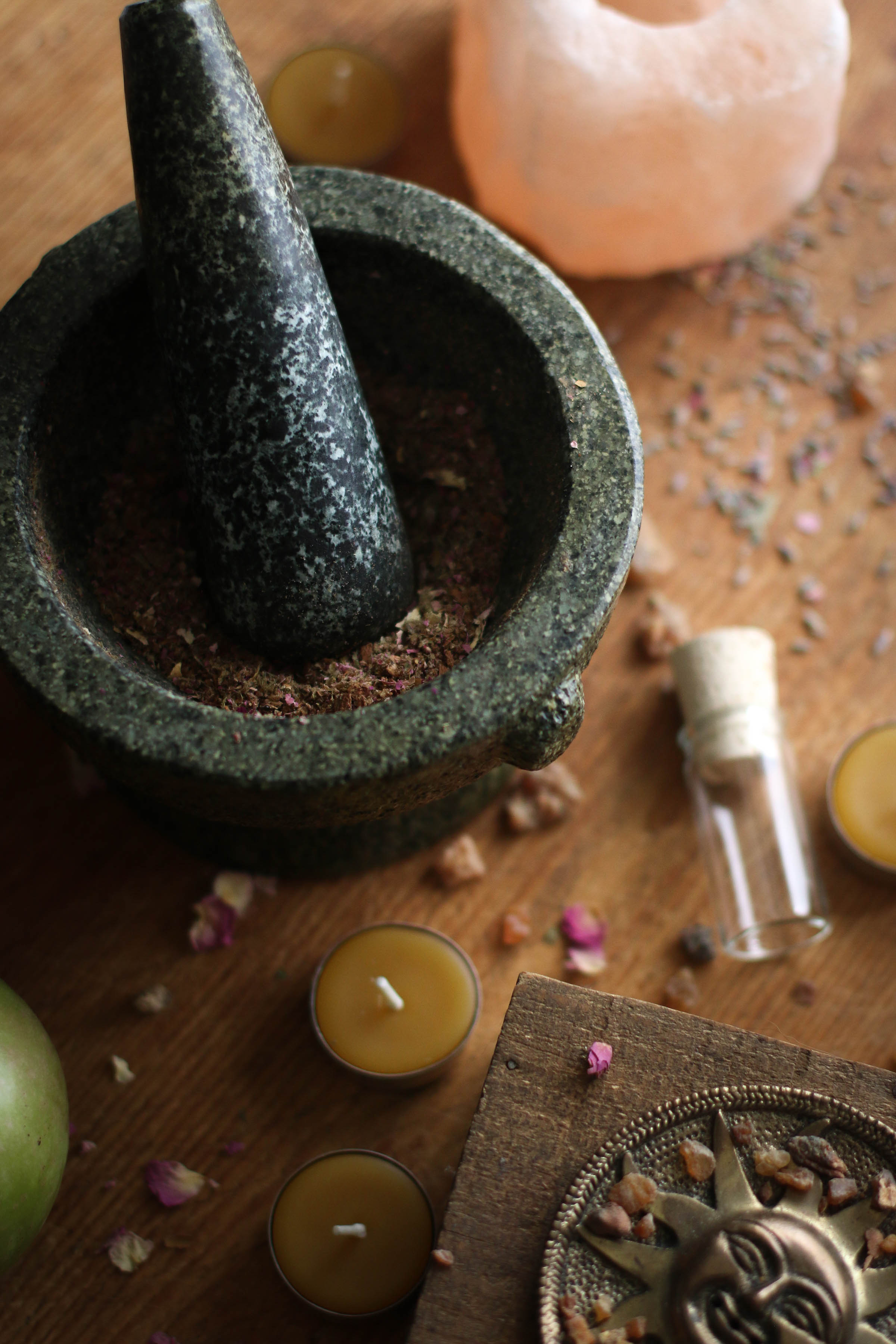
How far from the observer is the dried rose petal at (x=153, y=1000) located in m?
1.16

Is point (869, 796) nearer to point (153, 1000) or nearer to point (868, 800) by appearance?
point (868, 800)

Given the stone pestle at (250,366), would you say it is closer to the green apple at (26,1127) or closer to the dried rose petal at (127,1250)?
the green apple at (26,1127)

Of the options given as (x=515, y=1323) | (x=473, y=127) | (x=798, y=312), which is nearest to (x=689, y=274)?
(x=798, y=312)

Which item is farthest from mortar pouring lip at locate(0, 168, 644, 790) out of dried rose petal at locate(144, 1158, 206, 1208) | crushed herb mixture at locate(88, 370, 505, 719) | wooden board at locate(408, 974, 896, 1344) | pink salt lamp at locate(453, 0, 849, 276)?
dried rose petal at locate(144, 1158, 206, 1208)

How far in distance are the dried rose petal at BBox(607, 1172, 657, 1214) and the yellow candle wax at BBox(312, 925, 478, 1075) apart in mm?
244

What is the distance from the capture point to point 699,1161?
909mm

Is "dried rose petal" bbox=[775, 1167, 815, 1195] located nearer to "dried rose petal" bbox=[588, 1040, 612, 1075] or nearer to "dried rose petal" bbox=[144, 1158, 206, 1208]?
"dried rose petal" bbox=[588, 1040, 612, 1075]

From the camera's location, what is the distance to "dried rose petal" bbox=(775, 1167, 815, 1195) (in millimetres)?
898

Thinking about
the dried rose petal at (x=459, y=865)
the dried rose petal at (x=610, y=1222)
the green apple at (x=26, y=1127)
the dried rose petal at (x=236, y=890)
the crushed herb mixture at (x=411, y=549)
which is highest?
the crushed herb mixture at (x=411, y=549)

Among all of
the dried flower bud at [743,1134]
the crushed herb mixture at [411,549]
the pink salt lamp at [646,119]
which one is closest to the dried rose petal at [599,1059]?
the dried flower bud at [743,1134]

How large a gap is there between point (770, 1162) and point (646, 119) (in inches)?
43.2

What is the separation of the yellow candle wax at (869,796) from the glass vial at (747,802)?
0.05m

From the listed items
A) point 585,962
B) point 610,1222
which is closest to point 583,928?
point 585,962

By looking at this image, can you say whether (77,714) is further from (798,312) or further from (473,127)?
(798,312)
